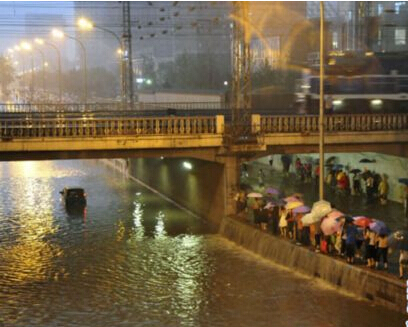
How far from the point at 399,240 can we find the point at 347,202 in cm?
1251

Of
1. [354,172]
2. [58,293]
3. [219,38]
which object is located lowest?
[58,293]

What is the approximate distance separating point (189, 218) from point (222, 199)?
380 cm

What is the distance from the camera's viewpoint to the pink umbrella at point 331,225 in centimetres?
1855

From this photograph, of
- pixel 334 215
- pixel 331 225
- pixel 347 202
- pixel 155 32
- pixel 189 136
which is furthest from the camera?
pixel 155 32

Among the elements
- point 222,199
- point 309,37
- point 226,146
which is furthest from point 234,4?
point 309,37

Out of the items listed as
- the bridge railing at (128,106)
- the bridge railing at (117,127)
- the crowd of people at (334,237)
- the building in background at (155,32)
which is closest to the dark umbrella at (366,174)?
the bridge railing at (117,127)

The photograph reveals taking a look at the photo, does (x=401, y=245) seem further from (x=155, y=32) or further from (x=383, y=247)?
(x=155, y=32)

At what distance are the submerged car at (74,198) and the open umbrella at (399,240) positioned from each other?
62.9ft

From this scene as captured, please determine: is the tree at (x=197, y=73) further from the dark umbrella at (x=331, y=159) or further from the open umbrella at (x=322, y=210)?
the open umbrella at (x=322, y=210)

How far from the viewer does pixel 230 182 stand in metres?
27.4

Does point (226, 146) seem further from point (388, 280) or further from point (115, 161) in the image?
point (115, 161)

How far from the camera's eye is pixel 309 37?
72562 millimetres

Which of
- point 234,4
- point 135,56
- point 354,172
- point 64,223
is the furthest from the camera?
point 135,56

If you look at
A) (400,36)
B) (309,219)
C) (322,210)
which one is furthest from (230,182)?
(400,36)
